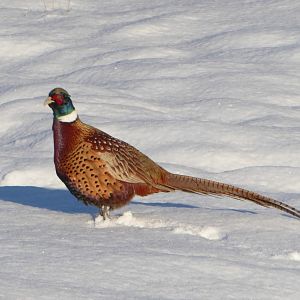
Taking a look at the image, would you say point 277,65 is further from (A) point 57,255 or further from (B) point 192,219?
(A) point 57,255

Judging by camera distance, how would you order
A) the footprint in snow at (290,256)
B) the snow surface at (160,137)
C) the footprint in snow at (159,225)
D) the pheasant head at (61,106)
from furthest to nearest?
the pheasant head at (61,106)
the footprint in snow at (159,225)
the footprint in snow at (290,256)
the snow surface at (160,137)

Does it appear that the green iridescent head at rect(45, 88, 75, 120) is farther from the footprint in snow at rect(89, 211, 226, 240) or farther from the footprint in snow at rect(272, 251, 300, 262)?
the footprint in snow at rect(272, 251, 300, 262)

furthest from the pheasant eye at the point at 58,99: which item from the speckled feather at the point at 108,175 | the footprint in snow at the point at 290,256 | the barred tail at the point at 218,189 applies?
the footprint in snow at the point at 290,256

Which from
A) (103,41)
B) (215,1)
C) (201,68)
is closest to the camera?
(201,68)

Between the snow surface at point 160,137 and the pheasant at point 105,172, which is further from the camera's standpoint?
the pheasant at point 105,172

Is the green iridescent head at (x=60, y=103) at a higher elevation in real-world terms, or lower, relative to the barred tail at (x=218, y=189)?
higher

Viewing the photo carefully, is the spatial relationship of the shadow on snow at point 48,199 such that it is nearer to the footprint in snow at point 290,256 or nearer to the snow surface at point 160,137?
the snow surface at point 160,137

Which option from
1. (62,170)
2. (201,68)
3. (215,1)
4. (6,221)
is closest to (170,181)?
(62,170)

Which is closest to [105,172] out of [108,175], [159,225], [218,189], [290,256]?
[108,175]

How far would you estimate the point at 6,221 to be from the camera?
4754 mm

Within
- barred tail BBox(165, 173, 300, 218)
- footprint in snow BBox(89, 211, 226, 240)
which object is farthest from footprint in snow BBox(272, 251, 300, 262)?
barred tail BBox(165, 173, 300, 218)

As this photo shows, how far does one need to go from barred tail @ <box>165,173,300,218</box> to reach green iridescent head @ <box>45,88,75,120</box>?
2.07ft

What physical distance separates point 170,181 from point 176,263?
1264mm

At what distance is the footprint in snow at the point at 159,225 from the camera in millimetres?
4668
